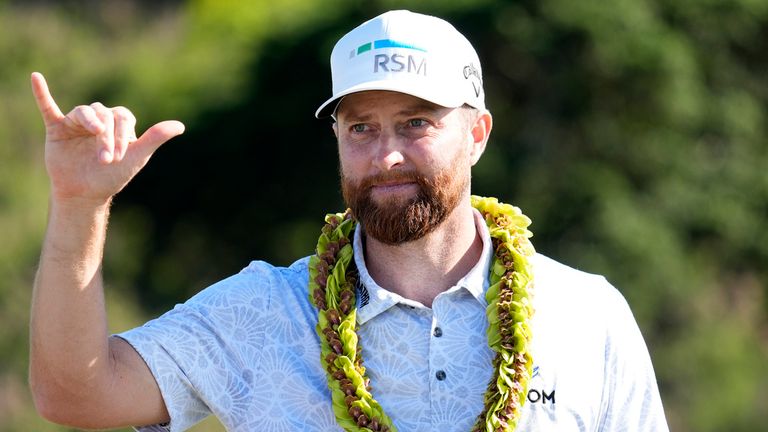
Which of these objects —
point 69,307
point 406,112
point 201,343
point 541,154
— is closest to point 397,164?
point 406,112

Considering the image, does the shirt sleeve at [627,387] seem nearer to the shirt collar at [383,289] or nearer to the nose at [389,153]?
the shirt collar at [383,289]

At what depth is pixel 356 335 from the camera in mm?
3939

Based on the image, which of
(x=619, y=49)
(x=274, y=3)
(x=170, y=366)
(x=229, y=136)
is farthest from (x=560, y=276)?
(x=274, y=3)

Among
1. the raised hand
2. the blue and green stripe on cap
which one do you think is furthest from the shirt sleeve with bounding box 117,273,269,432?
the blue and green stripe on cap

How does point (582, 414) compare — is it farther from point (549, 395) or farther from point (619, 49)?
point (619, 49)

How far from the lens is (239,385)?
387 cm

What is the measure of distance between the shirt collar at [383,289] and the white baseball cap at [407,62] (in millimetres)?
393

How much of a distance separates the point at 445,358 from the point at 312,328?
0.36 metres

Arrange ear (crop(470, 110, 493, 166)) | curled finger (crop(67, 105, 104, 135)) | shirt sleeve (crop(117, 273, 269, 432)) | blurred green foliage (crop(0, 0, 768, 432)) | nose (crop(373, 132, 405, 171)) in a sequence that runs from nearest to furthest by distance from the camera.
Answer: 1. curled finger (crop(67, 105, 104, 135))
2. shirt sleeve (crop(117, 273, 269, 432))
3. nose (crop(373, 132, 405, 171))
4. ear (crop(470, 110, 493, 166))
5. blurred green foliage (crop(0, 0, 768, 432))

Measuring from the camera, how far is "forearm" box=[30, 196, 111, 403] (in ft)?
11.4

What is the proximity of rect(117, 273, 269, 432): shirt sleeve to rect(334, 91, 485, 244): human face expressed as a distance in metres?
0.37

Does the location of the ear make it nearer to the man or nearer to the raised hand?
the man

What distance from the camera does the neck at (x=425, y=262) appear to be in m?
4.03

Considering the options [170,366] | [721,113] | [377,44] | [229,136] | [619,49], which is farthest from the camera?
[229,136]
